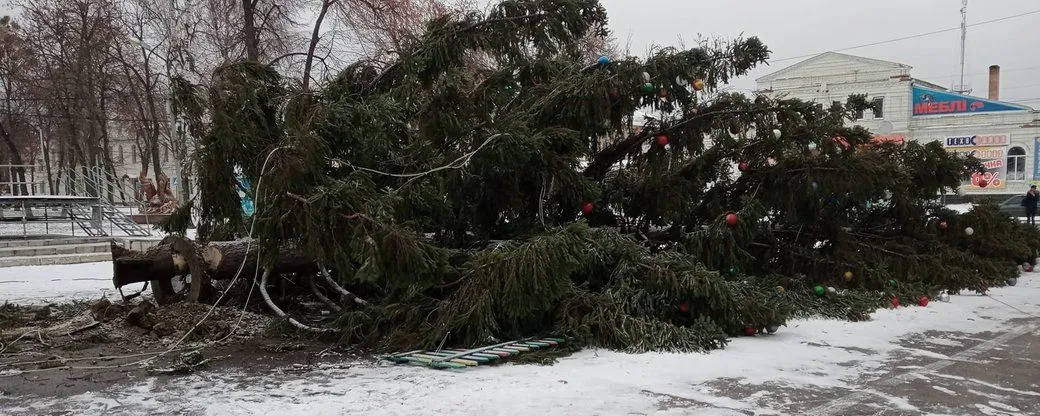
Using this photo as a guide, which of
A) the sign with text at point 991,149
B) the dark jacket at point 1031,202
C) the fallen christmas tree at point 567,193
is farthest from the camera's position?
Result: the sign with text at point 991,149

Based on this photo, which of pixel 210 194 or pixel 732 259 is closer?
pixel 210 194

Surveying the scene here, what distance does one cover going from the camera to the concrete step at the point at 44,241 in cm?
1361

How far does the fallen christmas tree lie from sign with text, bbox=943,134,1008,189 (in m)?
25.8

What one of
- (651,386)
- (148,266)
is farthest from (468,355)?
(148,266)

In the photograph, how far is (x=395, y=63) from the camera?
6898 millimetres

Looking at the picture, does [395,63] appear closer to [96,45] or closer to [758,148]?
[758,148]

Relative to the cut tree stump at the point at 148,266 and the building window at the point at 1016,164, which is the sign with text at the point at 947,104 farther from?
the cut tree stump at the point at 148,266

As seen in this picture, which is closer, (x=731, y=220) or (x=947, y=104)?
(x=731, y=220)

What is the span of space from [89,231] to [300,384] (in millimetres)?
13846

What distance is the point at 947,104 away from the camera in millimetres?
31953

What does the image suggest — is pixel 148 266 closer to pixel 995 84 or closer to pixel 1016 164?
pixel 1016 164

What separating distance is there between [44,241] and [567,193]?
11689 mm

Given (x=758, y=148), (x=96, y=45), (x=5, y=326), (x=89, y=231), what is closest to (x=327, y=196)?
(x=5, y=326)

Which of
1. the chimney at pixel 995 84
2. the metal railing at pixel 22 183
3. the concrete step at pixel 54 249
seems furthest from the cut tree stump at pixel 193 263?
the chimney at pixel 995 84
